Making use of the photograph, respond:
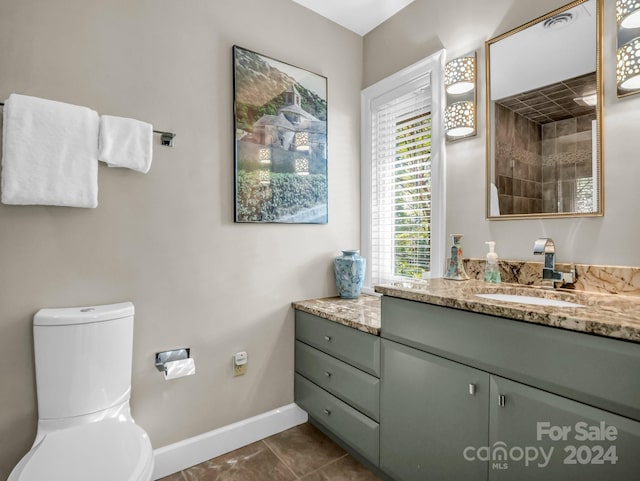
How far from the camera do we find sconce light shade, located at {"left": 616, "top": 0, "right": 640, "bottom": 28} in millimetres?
1252

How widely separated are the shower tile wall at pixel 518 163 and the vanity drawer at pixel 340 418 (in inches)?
49.2

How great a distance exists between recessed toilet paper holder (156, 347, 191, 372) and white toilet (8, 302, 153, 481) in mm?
170

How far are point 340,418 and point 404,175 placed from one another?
1488mm

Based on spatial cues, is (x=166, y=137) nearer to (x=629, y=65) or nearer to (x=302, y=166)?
(x=302, y=166)

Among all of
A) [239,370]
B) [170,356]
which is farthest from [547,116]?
[170,356]

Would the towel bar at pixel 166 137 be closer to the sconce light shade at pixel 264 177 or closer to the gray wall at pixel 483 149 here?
the sconce light shade at pixel 264 177

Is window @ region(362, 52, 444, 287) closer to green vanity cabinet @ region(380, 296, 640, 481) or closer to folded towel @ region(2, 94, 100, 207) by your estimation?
green vanity cabinet @ region(380, 296, 640, 481)

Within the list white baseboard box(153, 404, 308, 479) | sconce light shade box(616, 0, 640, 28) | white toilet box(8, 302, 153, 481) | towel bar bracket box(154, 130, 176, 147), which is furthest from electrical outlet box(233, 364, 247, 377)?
sconce light shade box(616, 0, 640, 28)

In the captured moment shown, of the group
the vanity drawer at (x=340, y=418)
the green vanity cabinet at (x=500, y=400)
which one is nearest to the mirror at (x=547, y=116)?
the green vanity cabinet at (x=500, y=400)

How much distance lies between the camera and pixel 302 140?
2121 mm

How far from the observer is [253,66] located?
193 cm

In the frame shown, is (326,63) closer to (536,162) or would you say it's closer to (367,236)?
(367,236)

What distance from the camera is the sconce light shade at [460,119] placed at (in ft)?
5.85

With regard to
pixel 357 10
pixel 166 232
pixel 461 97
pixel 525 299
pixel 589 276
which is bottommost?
pixel 525 299
